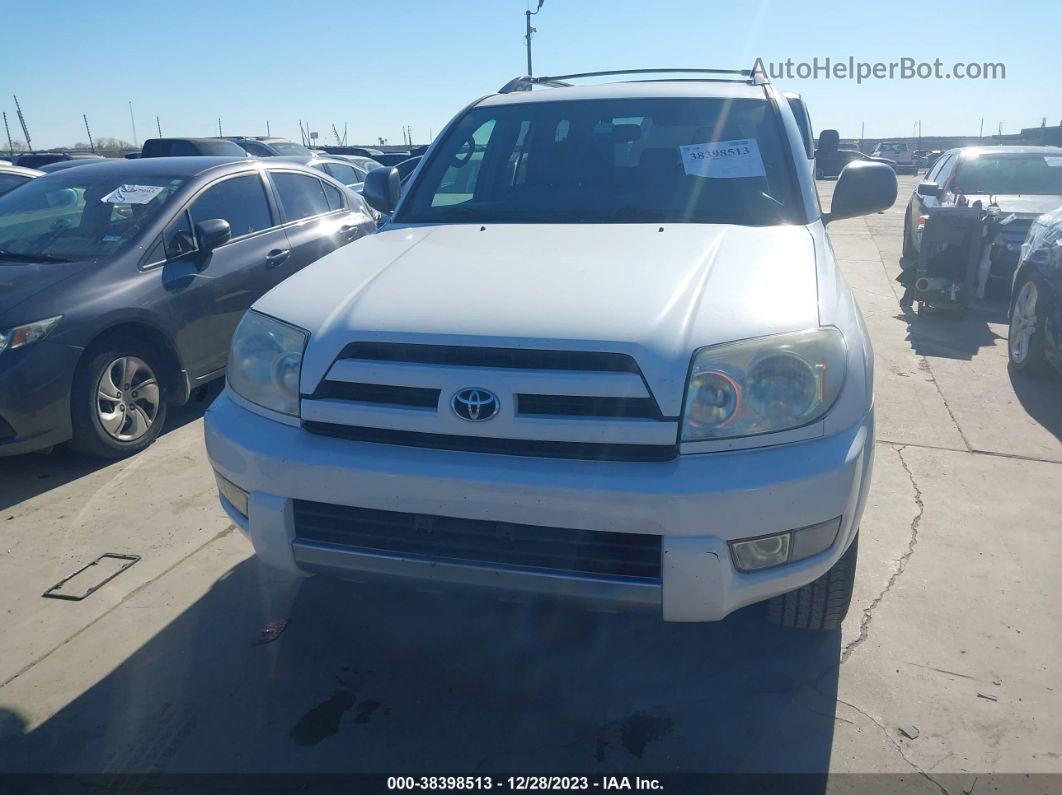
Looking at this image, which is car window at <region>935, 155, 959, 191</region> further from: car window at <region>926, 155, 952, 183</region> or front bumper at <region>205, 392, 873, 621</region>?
front bumper at <region>205, 392, 873, 621</region>

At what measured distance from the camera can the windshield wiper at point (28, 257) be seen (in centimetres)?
443

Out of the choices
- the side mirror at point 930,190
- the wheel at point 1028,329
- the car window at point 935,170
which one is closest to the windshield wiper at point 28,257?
the wheel at point 1028,329

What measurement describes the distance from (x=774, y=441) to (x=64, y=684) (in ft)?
8.01

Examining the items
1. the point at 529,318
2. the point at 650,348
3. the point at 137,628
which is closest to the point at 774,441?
the point at 650,348

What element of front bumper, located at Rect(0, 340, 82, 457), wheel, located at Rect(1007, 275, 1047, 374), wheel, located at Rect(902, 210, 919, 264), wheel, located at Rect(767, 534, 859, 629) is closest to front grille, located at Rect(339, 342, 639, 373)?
wheel, located at Rect(767, 534, 859, 629)

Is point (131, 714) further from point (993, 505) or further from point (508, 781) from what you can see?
point (993, 505)

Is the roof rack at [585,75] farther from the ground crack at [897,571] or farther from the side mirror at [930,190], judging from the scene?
the side mirror at [930,190]

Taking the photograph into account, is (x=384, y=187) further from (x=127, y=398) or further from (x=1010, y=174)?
(x=1010, y=174)

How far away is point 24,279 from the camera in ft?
13.6

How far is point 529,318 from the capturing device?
2.21m

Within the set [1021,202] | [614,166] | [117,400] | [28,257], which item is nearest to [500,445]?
[614,166]

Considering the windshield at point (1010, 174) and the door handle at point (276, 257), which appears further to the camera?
the windshield at point (1010, 174)

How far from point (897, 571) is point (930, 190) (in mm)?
7239

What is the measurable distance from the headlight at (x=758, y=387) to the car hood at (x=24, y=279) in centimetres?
355
